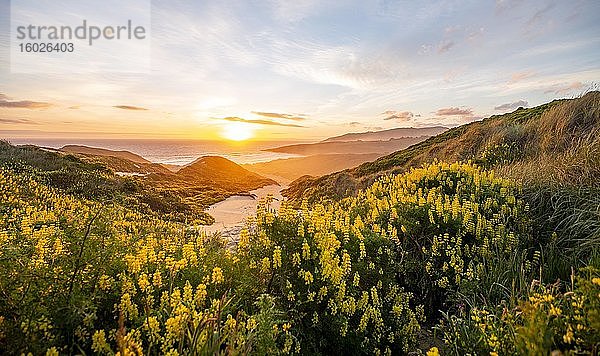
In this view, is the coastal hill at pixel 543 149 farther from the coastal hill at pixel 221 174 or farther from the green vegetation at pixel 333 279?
the coastal hill at pixel 221 174

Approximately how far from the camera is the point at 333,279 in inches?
132

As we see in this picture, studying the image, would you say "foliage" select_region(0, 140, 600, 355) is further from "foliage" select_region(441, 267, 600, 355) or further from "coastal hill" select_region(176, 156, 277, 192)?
"coastal hill" select_region(176, 156, 277, 192)

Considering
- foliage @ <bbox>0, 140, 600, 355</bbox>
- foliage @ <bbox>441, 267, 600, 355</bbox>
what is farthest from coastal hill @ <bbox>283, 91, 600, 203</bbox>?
foliage @ <bbox>441, 267, 600, 355</bbox>

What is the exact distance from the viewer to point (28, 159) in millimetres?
16391

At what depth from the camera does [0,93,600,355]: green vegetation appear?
7.46 feet

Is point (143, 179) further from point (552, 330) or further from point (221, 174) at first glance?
point (552, 330)

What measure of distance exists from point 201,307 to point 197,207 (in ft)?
43.5

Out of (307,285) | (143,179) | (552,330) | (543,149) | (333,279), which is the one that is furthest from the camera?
(143,179)

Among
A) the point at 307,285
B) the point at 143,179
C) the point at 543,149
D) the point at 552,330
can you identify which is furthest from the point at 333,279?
the point at 143,179

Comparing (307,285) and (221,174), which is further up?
(307,285)

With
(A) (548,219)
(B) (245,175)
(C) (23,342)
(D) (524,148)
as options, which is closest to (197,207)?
(B) (245,175)

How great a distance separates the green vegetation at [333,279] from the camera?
2.27 meters

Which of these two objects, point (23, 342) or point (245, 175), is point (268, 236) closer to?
point (23, 342)

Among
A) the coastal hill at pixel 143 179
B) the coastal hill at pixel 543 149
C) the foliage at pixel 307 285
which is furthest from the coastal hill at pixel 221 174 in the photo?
the foliage at pixel 307 285
